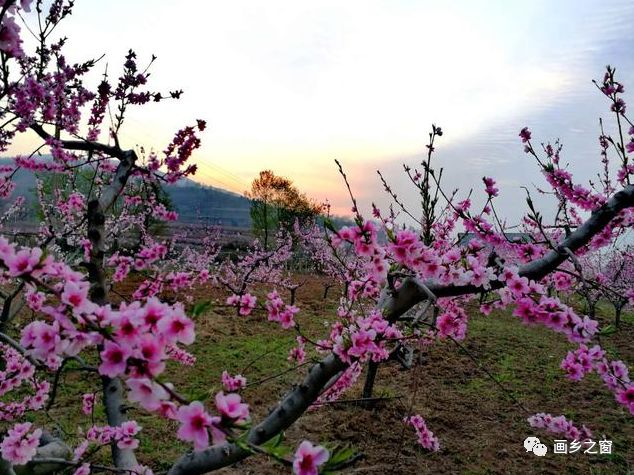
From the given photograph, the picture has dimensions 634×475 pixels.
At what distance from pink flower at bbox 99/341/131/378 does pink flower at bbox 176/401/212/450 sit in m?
0.21

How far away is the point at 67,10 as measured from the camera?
Result: 4.63 metres

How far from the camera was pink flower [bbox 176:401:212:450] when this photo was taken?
1188 millimetres

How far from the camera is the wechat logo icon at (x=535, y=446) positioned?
18.1ft

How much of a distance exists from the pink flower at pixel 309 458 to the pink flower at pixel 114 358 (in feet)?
1.83

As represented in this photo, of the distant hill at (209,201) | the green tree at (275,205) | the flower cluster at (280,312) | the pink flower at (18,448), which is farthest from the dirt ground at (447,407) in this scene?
the distant hill at (209,201)

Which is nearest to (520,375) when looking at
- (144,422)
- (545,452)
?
(545,452)

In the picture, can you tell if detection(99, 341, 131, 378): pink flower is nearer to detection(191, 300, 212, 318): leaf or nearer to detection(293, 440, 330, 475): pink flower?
detection(191, 300, 212, 318): leaf

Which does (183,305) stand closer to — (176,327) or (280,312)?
(176,327)

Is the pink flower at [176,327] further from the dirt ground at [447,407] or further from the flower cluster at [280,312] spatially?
the dirt ground at [447,407]

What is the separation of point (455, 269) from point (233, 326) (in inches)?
404

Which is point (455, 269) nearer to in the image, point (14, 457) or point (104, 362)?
point (104, 362)

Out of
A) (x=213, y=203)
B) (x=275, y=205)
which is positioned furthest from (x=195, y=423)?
(x=213, y=203)

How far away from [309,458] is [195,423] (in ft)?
1.15

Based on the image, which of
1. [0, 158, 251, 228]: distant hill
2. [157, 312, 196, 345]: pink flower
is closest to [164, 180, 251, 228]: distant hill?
[0, 158, 251, 228]: distant hill
